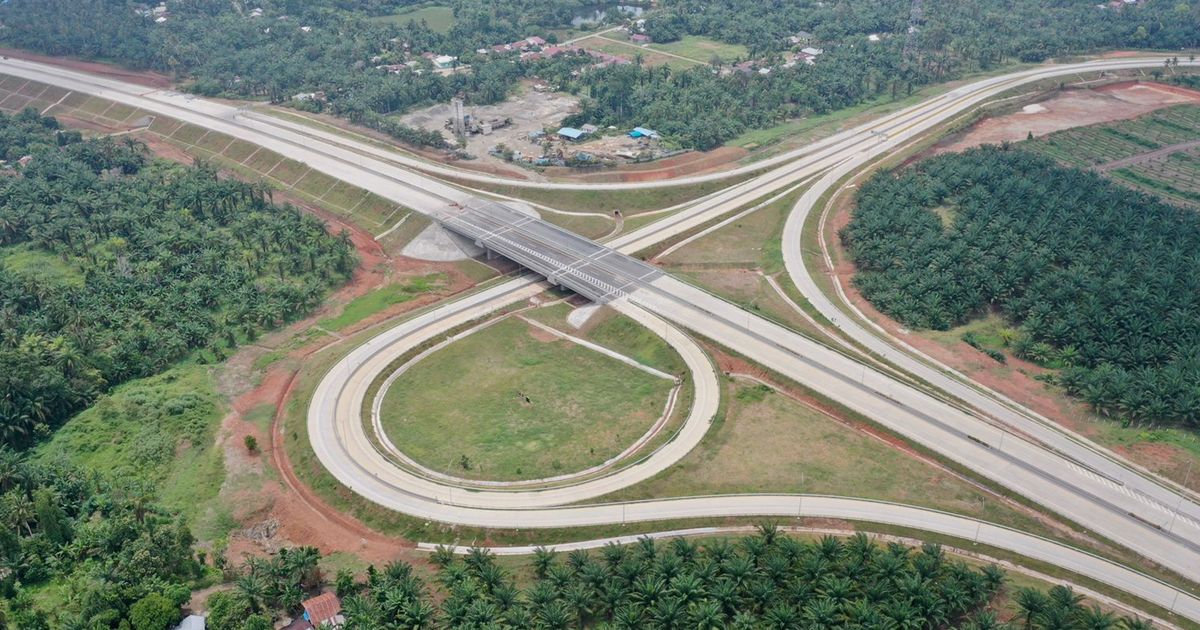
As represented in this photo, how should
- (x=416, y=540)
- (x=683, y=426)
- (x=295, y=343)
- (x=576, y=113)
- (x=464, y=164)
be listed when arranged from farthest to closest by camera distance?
(x=576, y=113) → (x=464, y=164) → (x=295, y=343) → (x=683, y=426) → (x=416, y=540)

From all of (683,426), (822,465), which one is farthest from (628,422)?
(822,465)

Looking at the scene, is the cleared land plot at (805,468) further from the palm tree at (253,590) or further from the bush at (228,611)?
the bush at (228,611)

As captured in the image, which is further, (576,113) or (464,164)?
(576,113)

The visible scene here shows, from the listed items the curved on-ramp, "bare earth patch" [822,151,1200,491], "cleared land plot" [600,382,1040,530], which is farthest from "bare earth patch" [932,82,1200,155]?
the curved on-ramp

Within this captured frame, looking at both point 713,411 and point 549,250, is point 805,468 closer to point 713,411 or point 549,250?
point 713,411

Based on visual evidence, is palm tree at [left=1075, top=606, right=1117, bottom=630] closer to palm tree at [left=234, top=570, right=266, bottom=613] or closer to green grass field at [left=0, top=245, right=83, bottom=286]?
palm tree at [left=234, top=570, right=266, bottom=613]

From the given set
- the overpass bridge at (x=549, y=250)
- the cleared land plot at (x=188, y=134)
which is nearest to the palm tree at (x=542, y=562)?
the overpass bridge at (x=549, y=250)

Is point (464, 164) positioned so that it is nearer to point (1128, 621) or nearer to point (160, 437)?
point (160, 437)

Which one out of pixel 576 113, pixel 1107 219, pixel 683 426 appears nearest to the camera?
pixel 683 426
